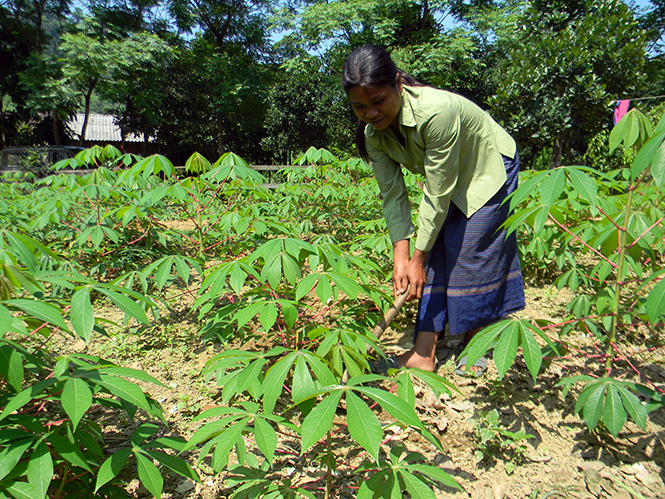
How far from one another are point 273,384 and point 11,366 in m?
0.50

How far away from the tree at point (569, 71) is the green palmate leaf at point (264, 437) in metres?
6.92

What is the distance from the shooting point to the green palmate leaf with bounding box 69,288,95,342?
0.85m

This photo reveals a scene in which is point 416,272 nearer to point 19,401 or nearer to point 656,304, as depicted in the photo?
point 656,304

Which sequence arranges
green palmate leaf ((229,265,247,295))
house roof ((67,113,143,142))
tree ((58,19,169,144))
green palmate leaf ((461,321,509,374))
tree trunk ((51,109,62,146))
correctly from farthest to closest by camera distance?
house roof ((67,113,143,142)) → tree trunk ((51,109,62,146)) → tree ((58,19,169,144)) → green palmate leaf ((229,265,247,295)) → green palmate leaf ((461,321,509,374))

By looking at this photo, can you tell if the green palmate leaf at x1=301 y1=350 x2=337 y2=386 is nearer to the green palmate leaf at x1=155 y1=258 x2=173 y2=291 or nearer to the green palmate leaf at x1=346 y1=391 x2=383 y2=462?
the green palmate leaf at x1=346 y1=391 x2=383 y2=462

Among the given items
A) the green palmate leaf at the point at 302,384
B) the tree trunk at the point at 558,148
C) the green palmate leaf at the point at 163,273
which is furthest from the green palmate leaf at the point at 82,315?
the tree trunk at the point at 558,148

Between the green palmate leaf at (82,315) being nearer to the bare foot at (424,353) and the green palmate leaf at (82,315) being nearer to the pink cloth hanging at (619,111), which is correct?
the bare foot at (424,353)

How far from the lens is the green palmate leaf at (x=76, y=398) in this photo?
747 millimetres

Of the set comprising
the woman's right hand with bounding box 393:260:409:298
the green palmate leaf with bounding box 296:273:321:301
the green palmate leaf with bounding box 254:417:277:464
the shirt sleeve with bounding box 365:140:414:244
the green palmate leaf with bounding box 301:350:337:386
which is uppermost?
the shirt sleeve with bounding box 365:140:414:244

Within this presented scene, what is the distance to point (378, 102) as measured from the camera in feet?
4.62

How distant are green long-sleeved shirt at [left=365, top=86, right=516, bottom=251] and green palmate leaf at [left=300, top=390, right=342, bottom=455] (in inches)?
38.0

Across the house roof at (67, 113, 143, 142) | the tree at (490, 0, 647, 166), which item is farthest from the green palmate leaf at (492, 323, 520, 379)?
the house roof at (67, 113, 143, 142)

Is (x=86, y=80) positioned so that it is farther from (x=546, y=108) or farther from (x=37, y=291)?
(x=37, y=291)

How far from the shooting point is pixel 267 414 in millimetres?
910
